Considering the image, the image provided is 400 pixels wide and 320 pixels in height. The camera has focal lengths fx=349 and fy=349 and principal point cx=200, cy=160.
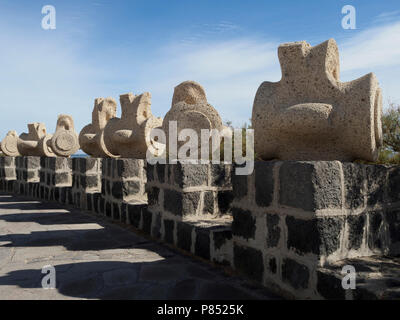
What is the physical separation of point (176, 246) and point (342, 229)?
6.15 feet

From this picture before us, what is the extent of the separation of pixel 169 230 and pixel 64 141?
17.2ft

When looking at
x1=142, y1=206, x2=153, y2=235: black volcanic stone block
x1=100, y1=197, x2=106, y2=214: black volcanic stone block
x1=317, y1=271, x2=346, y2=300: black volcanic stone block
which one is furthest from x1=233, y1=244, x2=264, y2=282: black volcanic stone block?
x1=100, y1=197, x2=106, y2=214: black volcanic stone block

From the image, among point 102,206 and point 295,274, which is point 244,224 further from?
point 102,206

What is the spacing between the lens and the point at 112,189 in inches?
205

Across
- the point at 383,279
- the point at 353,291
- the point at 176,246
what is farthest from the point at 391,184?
the point at 176,246

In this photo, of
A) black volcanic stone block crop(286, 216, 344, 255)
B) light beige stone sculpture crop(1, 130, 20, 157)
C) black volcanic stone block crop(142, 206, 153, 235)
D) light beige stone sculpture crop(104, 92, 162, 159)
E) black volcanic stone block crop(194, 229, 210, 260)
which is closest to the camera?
black volcanic stone block crop(286, 216, 344, 255)

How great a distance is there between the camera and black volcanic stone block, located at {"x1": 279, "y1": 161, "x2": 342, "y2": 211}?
2117 millimetres

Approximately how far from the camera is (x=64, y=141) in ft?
26.3

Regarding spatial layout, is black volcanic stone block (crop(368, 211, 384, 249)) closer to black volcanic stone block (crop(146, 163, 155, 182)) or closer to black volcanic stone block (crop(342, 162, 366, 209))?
black volcanic stone block (crop(342, 162, 366, 209))

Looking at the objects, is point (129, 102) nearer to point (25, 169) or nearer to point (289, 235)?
point (289, 235)

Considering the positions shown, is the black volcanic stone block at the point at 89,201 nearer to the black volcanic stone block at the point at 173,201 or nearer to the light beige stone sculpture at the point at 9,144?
the black volcanic stone block at the point at 173,201

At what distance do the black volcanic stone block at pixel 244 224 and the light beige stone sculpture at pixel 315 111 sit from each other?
1.57 ft

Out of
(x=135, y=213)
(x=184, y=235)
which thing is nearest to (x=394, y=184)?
(x=184, y=235)

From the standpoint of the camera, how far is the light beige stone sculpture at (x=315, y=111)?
2.33 meters
